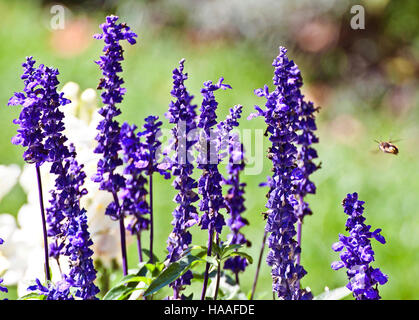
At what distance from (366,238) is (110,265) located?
37.9 inches

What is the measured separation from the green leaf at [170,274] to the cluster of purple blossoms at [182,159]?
58 millimetres

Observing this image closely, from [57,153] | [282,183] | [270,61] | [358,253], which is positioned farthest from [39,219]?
[270,61]

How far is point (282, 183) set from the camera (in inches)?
50.4

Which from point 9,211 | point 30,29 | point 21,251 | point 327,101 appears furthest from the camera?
point 30,29

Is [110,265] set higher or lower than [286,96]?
lower

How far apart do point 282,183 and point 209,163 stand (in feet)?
0.48

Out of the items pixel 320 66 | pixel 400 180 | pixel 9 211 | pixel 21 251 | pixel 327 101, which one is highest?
pixel 320 66

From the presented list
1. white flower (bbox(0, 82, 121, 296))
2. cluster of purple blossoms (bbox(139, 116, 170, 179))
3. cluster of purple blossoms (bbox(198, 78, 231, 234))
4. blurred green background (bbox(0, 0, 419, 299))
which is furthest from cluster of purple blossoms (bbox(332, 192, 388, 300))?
blurred green background (bbox(0, 0, 419, 299))

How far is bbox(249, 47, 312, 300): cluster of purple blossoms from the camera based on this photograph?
1.28 m

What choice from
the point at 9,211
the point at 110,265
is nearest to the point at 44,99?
the point at 110,265

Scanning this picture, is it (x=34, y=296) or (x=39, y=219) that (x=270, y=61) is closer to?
(x=39, y=219)

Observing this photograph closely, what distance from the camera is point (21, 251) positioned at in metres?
1.79

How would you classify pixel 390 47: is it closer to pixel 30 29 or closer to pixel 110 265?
pixel 30 29

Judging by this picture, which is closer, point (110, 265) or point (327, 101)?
point (110, 265)
